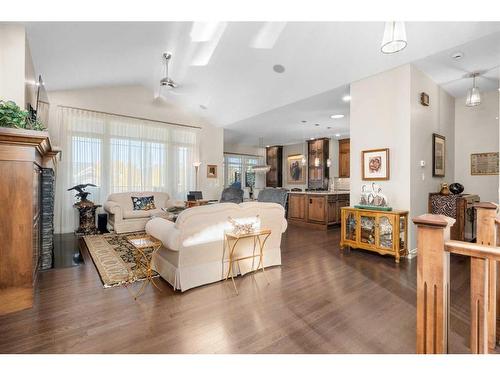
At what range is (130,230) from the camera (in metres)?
5.44

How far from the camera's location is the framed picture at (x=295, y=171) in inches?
351

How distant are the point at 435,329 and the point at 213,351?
4.22ft

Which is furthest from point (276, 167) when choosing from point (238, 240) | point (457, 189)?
point (238, 240)

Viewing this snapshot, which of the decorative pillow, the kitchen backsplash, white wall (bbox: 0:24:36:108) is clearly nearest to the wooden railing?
white wall (bbox: 0:24:36:108)

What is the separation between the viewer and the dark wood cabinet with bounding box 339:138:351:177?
308 inches

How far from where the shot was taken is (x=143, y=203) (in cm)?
584

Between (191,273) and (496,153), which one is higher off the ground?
(496,153)

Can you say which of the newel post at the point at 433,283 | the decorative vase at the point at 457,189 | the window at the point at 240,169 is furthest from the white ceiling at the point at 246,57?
the window at the point at 240,169

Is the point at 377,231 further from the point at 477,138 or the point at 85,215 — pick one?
the point at 85,215

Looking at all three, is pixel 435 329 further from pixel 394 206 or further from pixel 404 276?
pixel 394 206

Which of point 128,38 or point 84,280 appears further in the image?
point 128,38

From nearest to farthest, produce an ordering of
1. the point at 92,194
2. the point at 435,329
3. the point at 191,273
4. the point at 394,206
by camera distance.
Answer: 1. the point at 435,329
2. the point at 191,273
3. the point at 394,206
4. the point at 92,194

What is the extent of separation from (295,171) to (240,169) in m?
2.23
